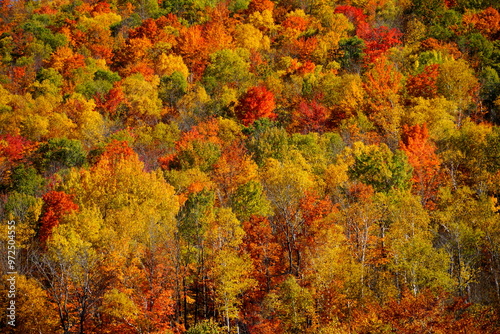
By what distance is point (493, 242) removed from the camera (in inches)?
1551

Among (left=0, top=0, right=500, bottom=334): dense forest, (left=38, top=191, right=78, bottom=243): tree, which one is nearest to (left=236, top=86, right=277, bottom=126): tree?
(left=0, top=0, right=500, bottom=334): dense forest

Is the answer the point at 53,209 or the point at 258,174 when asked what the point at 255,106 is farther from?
the point at 53,209

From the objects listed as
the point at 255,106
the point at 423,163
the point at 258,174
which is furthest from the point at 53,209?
the point at 423,163

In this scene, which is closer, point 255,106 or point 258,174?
point 258,174

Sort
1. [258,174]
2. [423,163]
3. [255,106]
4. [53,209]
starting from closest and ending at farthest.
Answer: [53,209]
[258,174]
[423,163]
[255,106]

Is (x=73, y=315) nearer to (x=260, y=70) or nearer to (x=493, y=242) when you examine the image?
(x=493, y=242)

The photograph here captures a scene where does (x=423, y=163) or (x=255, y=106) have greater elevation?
(x=255, y=106)

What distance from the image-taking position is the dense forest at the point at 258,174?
37188 mm

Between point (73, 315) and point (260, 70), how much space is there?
187 feet

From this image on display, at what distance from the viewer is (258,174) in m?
52.1

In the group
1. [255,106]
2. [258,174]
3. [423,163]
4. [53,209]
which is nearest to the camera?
[53,209]

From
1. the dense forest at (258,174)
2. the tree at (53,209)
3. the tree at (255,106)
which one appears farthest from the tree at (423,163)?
the tree at (53,209)

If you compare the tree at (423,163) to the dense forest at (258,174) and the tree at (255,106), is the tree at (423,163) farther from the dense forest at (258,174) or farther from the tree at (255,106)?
the tree at (255,106)

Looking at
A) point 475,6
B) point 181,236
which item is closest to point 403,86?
point 475,6
